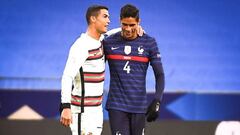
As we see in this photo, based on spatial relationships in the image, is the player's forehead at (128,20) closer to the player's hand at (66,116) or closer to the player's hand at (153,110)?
the player's hand at (153,110)

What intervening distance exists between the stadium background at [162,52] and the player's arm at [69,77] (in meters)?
2.61

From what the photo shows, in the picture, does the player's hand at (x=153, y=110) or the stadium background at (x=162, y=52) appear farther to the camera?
the stadium background at (x=162, y=52)

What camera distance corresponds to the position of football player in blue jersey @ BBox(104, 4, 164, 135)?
4.51 m

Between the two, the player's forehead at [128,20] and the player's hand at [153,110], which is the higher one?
the player's forehead at [128,20]

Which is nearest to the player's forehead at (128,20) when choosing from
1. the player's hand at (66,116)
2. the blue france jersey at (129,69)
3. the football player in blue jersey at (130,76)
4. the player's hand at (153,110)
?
the football player in blue jersey at (130,76)

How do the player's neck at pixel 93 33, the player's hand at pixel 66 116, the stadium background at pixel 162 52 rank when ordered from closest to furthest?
the player's hand at pixel 66 116, the player's neck at pixel 93 33, the stadium background at pixel 162 52

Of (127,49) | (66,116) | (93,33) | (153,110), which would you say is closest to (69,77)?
(66,116)

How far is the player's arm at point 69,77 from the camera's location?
418cm

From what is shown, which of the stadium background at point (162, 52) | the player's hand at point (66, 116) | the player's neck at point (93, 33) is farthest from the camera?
the stadium background at point (162, 52)

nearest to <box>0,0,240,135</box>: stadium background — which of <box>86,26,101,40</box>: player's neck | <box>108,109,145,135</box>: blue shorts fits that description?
<box>108,109,145,135</box>: blue shorts

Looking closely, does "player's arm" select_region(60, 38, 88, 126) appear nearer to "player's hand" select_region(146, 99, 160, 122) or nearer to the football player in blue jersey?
the football player in blue jersey

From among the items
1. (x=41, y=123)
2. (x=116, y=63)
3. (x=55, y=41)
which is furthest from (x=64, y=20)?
(x=116, y=63)

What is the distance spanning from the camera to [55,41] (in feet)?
24.0

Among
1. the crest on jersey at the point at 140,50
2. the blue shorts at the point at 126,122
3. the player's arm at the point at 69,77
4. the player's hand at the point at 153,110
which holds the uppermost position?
the crest on jersey at the point at 140,50
